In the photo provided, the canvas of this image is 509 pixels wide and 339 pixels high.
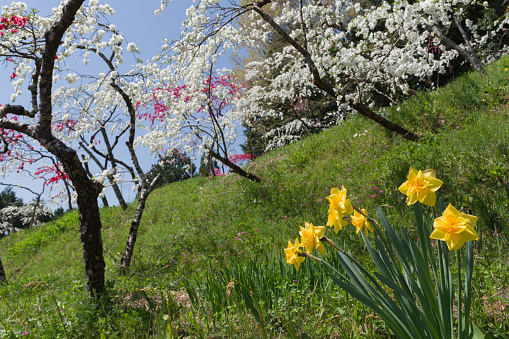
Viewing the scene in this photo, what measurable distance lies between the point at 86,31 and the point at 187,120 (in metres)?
3.06

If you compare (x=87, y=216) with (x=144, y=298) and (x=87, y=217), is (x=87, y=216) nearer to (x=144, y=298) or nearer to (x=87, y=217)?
(x=87, y=217)

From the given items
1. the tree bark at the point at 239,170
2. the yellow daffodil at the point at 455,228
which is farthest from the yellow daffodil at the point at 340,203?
Result: the tree bark at the point at 239,170

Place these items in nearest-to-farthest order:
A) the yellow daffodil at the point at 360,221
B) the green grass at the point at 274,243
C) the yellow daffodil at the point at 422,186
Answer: the yellow daffodil at the point at 422,186, the yellow daffodil at the point at 360,221, the green grass at the point at 274,243

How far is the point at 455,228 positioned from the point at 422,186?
214mm

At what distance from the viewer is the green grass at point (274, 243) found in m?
2.21

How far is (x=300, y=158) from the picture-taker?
756cm

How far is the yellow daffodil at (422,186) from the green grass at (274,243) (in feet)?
3.03

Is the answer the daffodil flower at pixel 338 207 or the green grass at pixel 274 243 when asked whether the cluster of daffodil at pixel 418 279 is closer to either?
the daffodil flower at pixel 338 207

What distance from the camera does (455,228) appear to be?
46.1 inches

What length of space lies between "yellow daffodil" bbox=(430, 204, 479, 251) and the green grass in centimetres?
89

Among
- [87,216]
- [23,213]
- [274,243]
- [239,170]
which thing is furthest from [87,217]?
[23,213]

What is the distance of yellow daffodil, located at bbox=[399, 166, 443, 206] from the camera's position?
1.30m

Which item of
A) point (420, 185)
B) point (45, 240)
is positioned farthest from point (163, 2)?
point (45, 240)

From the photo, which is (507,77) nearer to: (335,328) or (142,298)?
(335,328)
